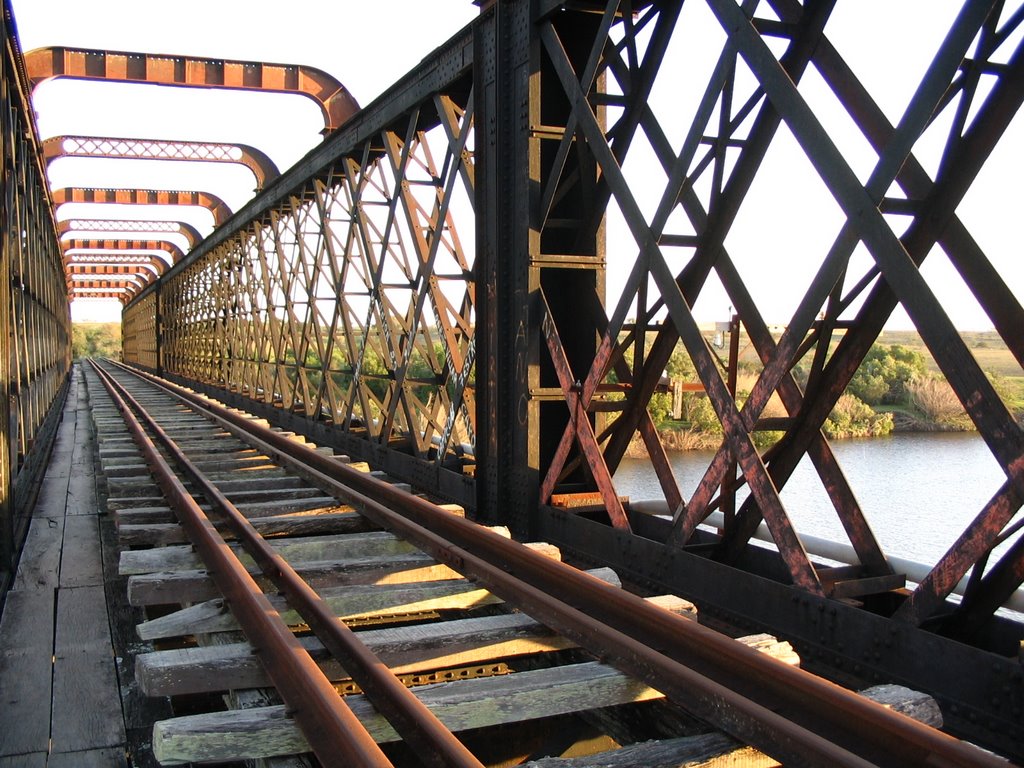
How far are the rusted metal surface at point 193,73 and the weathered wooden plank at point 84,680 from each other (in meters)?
12.0

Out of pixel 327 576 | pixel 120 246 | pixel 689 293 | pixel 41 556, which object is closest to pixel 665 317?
pixel 689 293

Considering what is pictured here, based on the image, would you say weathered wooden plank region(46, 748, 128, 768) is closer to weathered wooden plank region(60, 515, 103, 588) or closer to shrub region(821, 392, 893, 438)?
weathered wooden plank region(60, 515, 103, 588)

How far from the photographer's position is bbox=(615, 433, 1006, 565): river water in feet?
20.4

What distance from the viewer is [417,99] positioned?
8.27 meters

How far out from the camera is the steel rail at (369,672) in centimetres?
270

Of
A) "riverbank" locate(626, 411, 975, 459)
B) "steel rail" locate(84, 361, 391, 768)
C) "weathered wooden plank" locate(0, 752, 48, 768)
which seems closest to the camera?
"steel rail" locate(84, 361, 391, 768)

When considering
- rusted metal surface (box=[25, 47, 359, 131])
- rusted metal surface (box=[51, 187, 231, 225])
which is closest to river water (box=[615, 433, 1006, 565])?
rusted metal surface (box=[25, 47, 359, 131])

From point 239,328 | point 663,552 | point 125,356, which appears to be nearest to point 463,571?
point 663,552

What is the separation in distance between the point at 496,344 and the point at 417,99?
112 inches

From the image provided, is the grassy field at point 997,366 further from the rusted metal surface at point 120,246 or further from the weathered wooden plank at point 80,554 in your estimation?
the rusted metal surface at point 120,246

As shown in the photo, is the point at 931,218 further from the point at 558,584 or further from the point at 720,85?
the point at 558,584

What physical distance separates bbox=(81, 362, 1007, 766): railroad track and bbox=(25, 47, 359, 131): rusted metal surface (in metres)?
11.3

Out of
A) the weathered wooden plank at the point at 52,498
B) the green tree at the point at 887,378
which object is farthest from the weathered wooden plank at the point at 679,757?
the green tree at the point at 887,378

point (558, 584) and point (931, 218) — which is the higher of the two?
point (931, 218)
